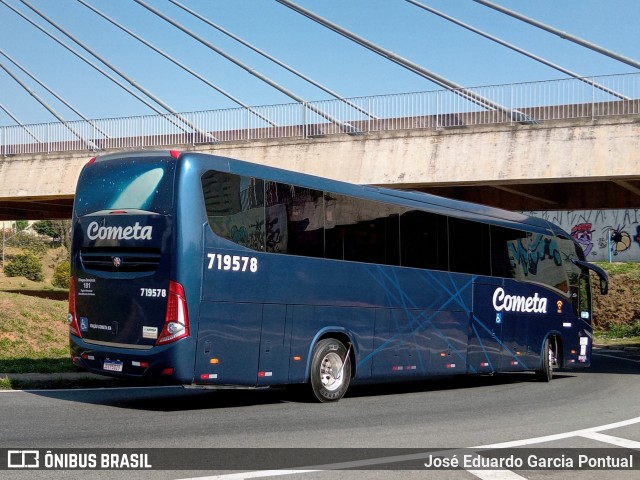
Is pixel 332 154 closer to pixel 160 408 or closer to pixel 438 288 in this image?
pixel 438 288

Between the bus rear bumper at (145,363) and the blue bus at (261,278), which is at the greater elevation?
the blue bus at (261,278)

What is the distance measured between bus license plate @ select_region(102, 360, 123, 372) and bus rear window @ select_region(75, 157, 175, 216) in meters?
2.08

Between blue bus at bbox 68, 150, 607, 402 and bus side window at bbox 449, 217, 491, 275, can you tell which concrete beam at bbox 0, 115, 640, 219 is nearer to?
bus side window at bbox 449, 217, 491, 275

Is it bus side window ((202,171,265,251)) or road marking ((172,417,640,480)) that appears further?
bus side window ((202,171,265,251))

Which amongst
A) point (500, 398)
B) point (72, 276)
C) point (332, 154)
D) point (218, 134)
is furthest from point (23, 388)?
point (218, 134)

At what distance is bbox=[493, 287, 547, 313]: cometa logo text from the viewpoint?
60.9ft

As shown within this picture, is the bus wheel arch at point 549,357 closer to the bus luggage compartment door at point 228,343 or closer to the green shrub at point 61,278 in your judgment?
the bus luggage compartment door at point 228,343

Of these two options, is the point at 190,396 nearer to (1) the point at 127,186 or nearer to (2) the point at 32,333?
(1) the point at 127,186

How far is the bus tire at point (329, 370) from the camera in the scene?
13867 mm

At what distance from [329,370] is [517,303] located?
6.45 m

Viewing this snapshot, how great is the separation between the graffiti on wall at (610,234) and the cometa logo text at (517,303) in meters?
57.2

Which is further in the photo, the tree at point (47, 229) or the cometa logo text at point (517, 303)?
the tree at point (47, 229)

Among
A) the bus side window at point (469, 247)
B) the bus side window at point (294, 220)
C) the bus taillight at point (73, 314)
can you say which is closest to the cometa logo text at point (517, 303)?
the bus side window at point (469, 247)

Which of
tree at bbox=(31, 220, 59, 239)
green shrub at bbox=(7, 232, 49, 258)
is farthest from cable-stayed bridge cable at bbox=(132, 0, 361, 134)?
tree at bbox=(31, 220, 59, 239)
